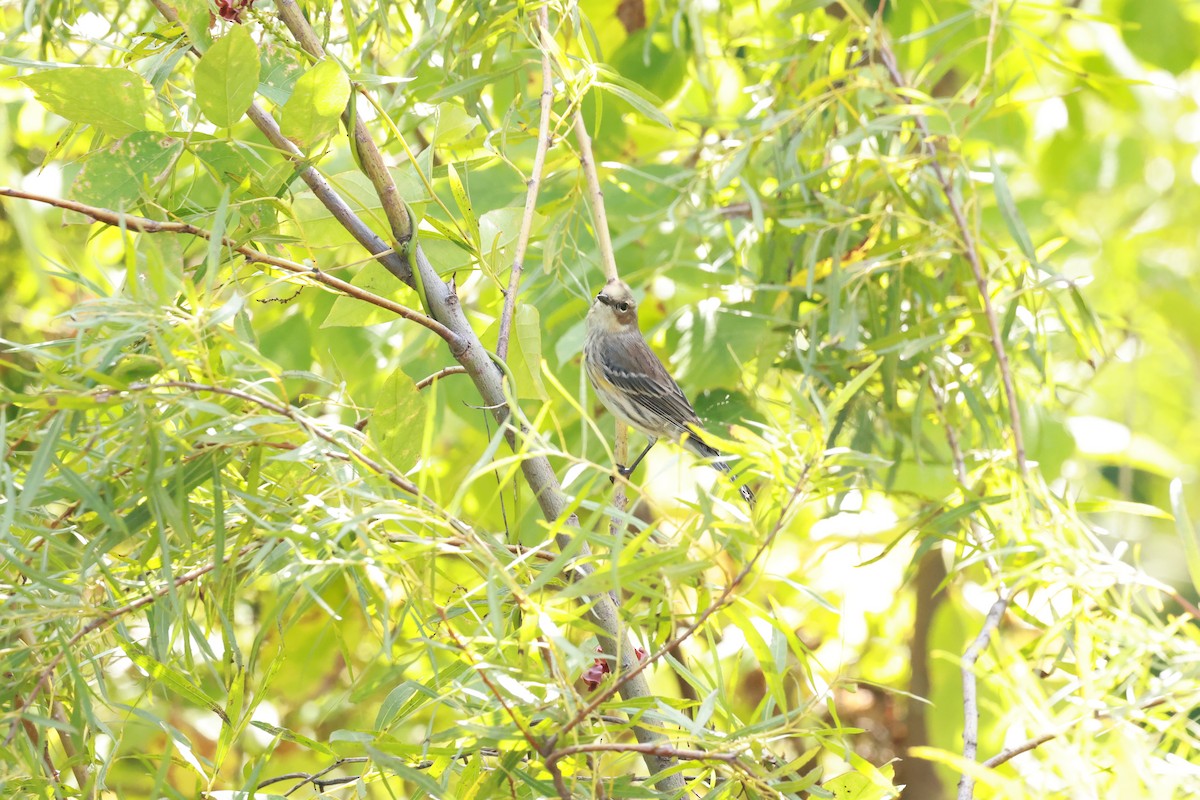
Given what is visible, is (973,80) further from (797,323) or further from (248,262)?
(248,262)

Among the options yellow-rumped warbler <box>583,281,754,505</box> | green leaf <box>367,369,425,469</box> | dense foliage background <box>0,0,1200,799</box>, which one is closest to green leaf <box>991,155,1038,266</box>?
dense foliage background <box>0,0,1200,799</box>

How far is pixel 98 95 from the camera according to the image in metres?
0.84

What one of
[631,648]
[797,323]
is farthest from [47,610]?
[797,323]

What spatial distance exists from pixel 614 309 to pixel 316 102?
5.28ft

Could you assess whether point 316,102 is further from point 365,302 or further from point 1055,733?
point 1055,733

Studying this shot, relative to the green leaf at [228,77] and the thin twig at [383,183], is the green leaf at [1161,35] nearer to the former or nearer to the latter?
the thin twig at [383,183]

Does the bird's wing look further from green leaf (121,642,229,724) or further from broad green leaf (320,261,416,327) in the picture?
green leaf (121,642,229,724)

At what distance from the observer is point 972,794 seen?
1.10m

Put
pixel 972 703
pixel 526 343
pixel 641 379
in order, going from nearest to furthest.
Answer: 1. pixel 526 343
2. pixel 972 703
3. pixel 641 379

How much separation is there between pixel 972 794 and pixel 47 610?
91 cm

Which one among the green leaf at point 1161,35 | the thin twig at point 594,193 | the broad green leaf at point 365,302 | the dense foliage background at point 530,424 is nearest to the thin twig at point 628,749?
the dense foliage background at point 530,424

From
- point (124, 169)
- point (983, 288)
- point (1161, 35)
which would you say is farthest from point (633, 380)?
point (124, 169)

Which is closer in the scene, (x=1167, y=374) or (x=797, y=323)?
(x=797, y=323)

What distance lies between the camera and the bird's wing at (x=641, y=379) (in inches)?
116
